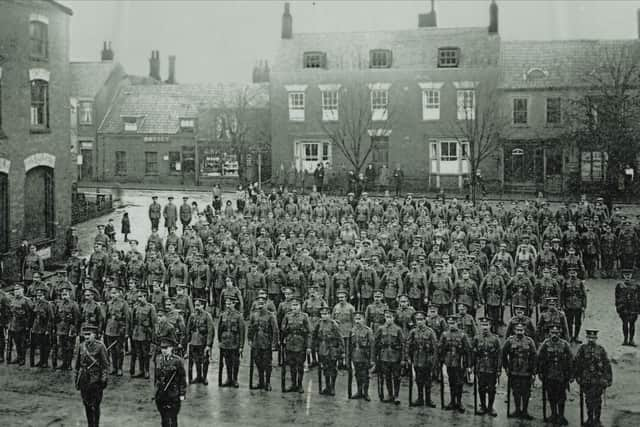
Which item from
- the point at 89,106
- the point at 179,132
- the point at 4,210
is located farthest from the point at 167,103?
the point at 4,210

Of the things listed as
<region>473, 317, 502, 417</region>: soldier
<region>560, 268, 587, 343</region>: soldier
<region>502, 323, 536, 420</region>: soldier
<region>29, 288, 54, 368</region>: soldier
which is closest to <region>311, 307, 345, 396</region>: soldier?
<region>473, 317, 502, 417</region>: soldier

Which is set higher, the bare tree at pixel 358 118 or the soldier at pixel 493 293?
the bare tree at pixel 358 118

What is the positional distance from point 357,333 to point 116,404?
4.26 meters

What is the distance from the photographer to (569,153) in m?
41.6

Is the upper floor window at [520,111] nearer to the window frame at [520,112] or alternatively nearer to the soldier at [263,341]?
the window frame at [520,112]

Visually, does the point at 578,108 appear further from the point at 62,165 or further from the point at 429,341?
the point at 429,341

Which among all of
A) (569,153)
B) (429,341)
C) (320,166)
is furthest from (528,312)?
(569,153)

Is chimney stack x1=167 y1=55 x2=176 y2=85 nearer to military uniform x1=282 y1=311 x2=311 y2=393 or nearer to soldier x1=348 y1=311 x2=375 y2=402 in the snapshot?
military uniform x1=282 y1=311 x2=311 y2=393

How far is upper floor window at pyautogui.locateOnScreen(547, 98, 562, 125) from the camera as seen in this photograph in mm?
41781

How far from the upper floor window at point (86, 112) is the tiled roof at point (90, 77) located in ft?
1.87

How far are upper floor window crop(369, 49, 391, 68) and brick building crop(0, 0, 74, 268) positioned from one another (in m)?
21.2

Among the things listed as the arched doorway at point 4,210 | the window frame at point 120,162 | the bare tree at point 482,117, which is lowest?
the arched doorway at point 4,210

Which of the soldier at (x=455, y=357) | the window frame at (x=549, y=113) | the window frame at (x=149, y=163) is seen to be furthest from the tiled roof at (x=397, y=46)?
the soldier at (x=455, y=357)

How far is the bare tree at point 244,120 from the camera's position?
4625 cm
